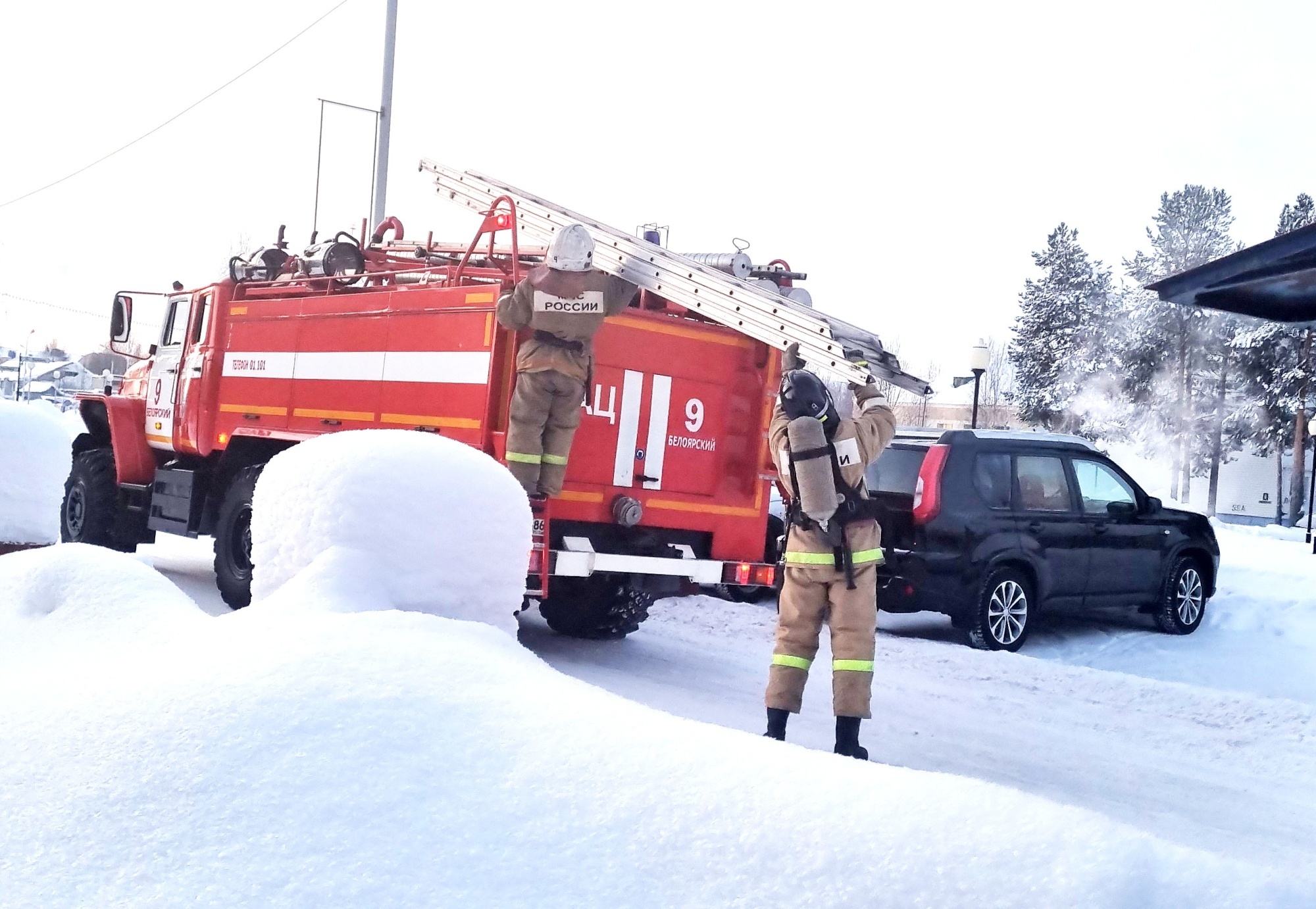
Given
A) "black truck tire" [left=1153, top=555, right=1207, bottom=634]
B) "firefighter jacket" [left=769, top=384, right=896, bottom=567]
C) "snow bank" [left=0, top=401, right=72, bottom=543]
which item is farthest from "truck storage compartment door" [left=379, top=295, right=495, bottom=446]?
"black truck tire" [left=1153, top=555, right=1207, bottom=634]

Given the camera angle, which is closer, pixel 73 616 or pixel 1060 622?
pixel 73 616

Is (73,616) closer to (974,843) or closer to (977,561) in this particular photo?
(974,843)

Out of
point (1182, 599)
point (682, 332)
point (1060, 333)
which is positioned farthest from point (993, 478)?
point (1060, 333)

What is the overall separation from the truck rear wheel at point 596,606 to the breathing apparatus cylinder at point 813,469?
3.05 m

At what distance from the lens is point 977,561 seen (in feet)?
30.5

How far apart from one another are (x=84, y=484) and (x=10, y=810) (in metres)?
10.5

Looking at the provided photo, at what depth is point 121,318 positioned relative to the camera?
35.9 feet

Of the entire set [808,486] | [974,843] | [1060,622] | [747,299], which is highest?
[747,299]

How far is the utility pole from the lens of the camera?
1725 cm

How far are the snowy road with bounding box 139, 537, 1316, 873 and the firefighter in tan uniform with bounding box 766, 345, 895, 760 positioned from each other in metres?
0.56

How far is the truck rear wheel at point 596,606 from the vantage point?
8.48m

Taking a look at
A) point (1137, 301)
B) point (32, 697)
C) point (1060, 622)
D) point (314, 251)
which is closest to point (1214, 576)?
point (1060, 622)

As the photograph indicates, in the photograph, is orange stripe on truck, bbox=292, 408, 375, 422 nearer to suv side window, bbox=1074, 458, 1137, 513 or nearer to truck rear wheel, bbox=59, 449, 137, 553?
truck rear wheel, bbox=59, 449, 137, 553

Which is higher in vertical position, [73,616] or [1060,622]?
[73,616]
